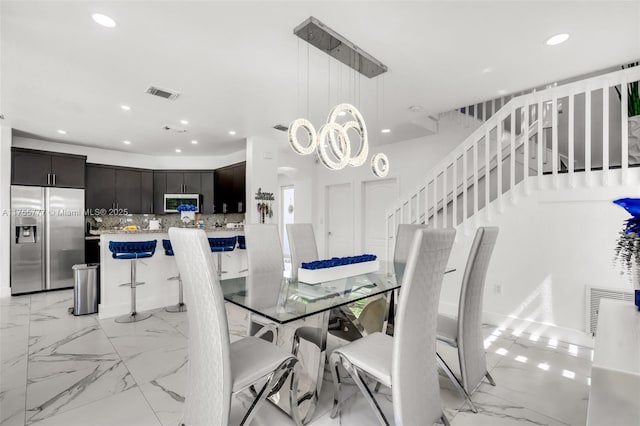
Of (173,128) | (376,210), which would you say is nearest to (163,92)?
(173,128)

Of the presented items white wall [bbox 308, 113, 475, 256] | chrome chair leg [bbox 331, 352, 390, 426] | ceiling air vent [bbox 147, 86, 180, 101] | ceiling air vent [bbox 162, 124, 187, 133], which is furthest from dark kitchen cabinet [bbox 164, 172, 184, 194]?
chrome chair leg [bbox 331, 352, 390, 426]

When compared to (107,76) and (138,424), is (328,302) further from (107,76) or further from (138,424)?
(107,76)

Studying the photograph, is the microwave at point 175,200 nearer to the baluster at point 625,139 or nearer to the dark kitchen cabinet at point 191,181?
the dark kitchen cabinet at point 191,181

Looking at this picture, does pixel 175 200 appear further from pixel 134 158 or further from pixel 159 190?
pixel 134 158

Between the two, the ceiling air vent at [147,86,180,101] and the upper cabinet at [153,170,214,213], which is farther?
the upper cabinet at [153,170,214,213]

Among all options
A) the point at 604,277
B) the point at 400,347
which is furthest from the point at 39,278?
the point at 604,277

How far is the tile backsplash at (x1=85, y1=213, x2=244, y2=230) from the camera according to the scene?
5.95 meters

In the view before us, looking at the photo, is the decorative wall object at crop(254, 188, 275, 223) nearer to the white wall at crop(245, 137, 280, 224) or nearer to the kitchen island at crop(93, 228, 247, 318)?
the white wall at crop(245, 137, 280, 224)

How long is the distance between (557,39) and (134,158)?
7102 mm

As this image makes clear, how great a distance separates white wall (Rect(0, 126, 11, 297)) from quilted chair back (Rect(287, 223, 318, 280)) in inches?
185

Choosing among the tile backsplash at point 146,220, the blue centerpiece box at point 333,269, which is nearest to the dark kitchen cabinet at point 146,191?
the tile backsplash at point 146,220

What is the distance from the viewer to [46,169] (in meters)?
5.08

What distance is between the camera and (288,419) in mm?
1787

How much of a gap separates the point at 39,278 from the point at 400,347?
5998mm
